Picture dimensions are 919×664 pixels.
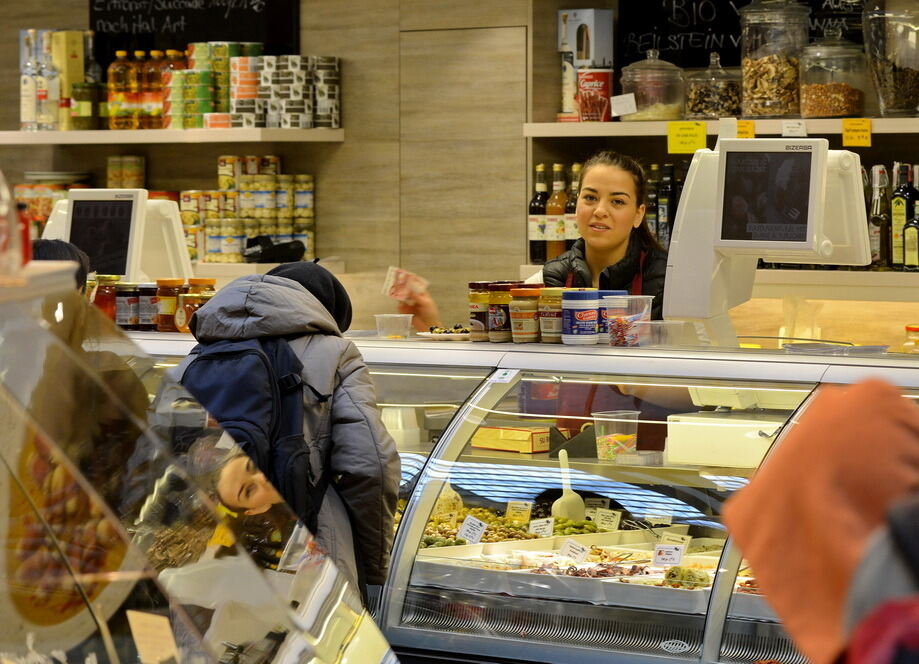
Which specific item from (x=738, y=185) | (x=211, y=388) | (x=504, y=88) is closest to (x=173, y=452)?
(x=211, y=388)

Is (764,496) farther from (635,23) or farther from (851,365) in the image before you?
(635,23)

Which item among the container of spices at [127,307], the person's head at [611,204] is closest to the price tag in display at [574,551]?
the container of spices at [127,307]

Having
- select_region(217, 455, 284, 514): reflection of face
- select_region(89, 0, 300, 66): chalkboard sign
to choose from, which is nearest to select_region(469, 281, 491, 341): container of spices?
select_region(217, 455, 284, 514): reflection of face

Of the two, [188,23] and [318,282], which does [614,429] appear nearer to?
[318,282]

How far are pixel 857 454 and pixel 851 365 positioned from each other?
1.79 metres

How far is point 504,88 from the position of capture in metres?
4.95

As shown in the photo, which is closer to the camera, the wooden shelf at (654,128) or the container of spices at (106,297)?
the container of spices at (106,297)

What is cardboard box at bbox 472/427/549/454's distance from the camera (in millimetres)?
2490

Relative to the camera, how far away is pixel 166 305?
9.95 feet

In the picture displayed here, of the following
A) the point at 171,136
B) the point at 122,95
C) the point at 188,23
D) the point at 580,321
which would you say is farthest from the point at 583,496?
the point at 188,23

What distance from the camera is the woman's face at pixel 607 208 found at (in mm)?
3771

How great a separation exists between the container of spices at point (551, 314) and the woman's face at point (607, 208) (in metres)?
1.19

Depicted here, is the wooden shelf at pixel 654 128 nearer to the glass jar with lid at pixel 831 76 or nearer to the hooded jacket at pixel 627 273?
the glass jar with lid at pixel 831 76

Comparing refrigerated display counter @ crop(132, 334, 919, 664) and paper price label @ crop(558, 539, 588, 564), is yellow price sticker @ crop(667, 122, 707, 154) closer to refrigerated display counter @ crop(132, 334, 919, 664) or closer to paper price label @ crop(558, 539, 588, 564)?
refrigerated display counter @ crop(132, 334, 919, 664)
